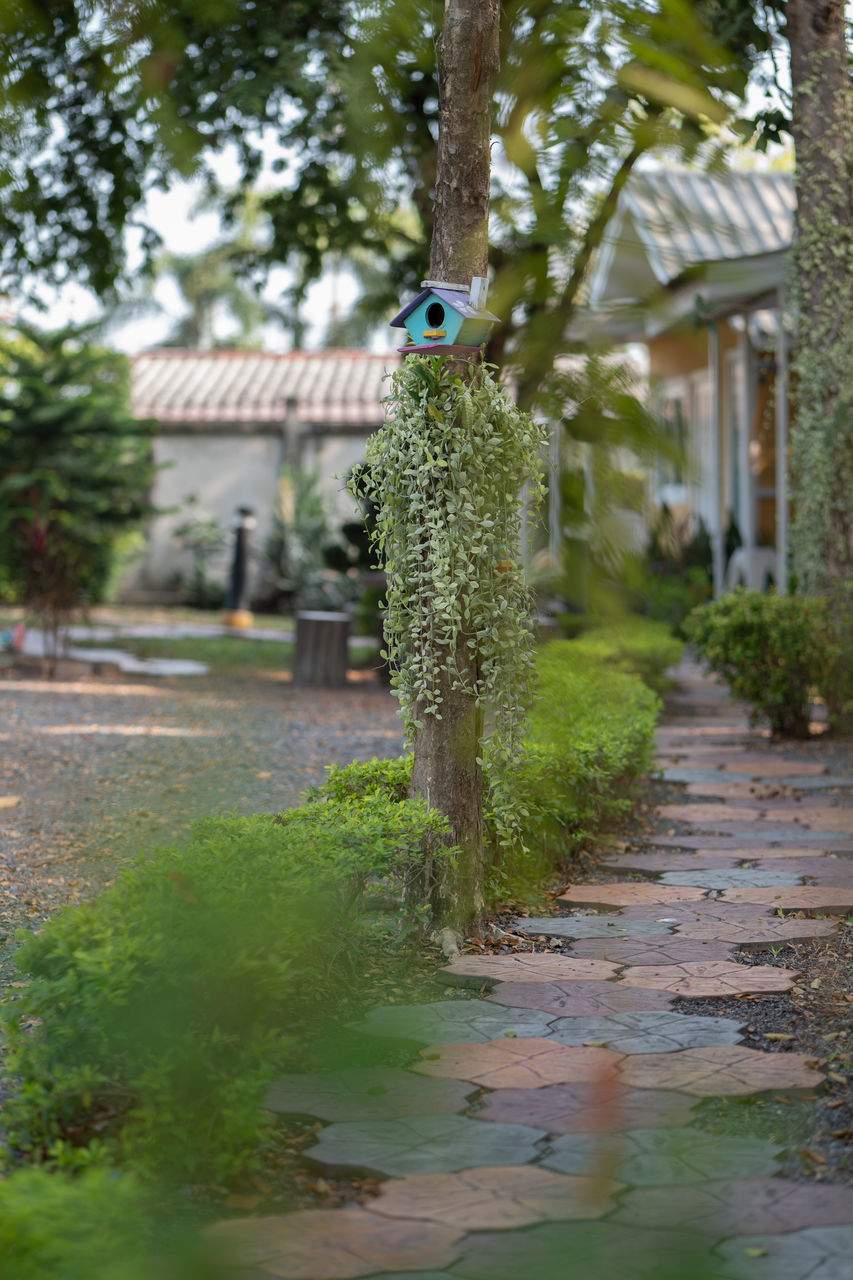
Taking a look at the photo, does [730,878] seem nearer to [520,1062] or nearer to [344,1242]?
[520,1062]

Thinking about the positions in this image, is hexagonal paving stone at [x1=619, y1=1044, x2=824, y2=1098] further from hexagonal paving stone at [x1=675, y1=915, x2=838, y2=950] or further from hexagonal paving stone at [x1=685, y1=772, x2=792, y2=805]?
hexagonal paving stone at [x1=685, y1=772, x2=792, y2=805]

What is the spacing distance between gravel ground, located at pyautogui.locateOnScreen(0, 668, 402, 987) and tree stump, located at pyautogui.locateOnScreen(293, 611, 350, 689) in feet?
0.68

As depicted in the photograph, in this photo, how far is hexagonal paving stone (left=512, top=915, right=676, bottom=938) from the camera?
3.95 metres

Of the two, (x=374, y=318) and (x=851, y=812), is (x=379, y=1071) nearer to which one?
(x=374, y=318)

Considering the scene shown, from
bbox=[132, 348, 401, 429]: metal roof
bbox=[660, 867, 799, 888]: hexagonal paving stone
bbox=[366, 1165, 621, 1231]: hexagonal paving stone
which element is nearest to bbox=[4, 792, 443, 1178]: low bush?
bbox=[366, 1165, 621, 1231]: hexagonal paving stone

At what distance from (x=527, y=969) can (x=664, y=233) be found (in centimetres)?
312

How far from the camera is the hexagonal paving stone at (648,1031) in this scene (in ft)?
9.77

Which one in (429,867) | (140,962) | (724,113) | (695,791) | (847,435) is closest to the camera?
(724,113)

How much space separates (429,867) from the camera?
3.66 metres

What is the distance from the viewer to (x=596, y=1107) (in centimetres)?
72

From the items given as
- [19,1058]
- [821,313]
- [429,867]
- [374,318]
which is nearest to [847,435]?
[821,313]

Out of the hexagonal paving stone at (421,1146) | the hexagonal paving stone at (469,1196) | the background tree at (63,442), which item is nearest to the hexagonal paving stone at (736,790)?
the hexagonal paving stone at (421,1146)

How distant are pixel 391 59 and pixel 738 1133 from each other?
7.38 ft

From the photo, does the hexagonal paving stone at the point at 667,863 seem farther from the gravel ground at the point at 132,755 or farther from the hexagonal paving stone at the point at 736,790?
the gravel ground at the point at 132,755
